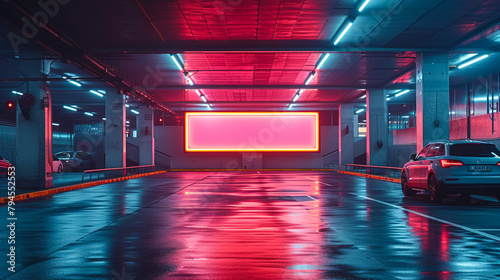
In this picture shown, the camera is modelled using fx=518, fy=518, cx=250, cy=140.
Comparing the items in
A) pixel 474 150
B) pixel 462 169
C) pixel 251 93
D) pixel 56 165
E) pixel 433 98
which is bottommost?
pixel 56 165

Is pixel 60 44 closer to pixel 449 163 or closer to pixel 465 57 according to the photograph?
pixel 449 163

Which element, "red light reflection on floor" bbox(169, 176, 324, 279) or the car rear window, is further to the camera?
the car rear window

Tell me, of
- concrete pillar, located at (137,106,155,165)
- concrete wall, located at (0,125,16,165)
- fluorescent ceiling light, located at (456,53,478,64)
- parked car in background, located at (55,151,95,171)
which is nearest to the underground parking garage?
fluorescent ceiling light, located at (456,53,478,64)

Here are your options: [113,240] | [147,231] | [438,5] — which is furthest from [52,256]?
[438,5]

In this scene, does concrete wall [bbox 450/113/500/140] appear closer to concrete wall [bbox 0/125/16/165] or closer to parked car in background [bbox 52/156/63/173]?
parked car in background [bbox 52/156/63/173]

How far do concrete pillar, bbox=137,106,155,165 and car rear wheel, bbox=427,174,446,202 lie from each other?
35228mm

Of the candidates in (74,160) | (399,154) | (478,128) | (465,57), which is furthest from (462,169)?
(74,160)

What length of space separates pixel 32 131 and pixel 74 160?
998 inches

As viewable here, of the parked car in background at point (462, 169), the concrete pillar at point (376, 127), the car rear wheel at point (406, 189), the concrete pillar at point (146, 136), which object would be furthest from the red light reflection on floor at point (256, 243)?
the concrete pillar at point (146, 136)

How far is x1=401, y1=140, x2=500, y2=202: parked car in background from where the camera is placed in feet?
46.1

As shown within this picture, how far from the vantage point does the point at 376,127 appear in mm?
38719

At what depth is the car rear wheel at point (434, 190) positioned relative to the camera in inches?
578

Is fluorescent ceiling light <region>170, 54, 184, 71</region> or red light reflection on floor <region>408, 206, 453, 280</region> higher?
fluorescent ceiling light <region>170, 54, 184, 71</region>

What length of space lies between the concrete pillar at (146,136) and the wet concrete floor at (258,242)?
32965 millimetres
